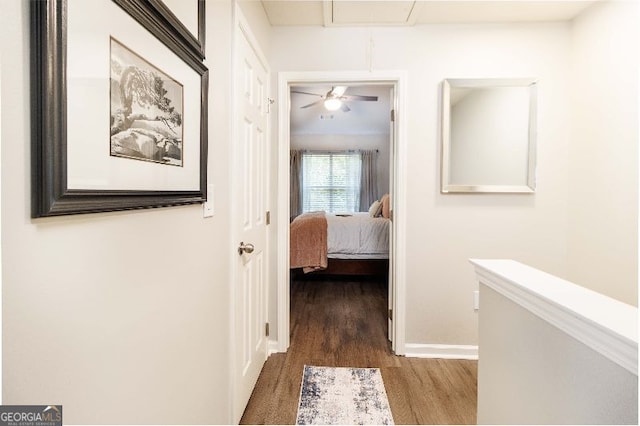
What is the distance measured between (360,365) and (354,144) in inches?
236

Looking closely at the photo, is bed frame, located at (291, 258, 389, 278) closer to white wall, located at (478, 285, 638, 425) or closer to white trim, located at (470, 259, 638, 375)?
white wall, located at (478, 285, 638, 425)

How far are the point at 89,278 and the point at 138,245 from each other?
7.0 inches

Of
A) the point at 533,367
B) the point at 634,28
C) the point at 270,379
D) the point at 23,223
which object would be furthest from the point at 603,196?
the point at 23,223

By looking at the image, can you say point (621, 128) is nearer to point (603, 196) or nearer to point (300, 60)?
point (603, 196)

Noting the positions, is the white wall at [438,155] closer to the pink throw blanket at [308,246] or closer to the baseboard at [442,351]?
the baseboard at [442,351]

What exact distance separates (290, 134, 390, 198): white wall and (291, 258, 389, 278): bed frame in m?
3.47

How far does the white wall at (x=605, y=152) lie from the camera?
5.98 feet

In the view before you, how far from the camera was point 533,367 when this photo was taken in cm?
100

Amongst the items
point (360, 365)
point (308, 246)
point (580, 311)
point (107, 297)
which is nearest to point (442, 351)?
point (360, 365)

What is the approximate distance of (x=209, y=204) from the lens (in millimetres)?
1315

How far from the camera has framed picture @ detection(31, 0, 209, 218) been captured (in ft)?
1.84

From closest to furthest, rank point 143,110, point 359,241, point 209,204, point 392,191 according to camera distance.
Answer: point 143,110
point 209,204
point 392,191
point 359,241

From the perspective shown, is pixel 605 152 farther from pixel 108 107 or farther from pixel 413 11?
pixel 108 107

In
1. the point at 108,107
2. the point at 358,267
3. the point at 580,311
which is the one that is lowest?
the point at 358,267
